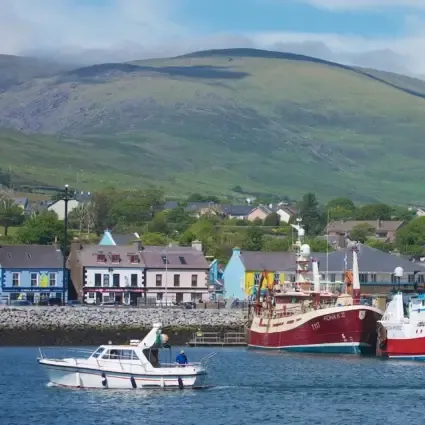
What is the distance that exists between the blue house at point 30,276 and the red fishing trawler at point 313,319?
3129cm

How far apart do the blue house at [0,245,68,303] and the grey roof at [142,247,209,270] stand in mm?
8660

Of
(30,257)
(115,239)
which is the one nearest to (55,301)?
(30,257)

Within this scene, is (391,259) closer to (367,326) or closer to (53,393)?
(367,326)

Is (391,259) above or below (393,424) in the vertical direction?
above

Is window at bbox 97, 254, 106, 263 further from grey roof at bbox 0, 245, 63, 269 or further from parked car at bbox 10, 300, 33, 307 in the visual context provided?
parked car at bbox 10, 300, 33, 307

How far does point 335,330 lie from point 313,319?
1.68m

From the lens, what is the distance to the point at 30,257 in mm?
129625

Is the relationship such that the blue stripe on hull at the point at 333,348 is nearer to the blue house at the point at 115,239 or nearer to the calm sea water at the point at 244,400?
the calm sea water at the point at 244,400

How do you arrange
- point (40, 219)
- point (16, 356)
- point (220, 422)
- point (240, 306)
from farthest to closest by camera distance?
point (40, 219)
point (240, 306)
point (16, 356)
point (220, 422)

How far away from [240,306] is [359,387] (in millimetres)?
56441

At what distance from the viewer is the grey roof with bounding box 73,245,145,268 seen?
5182 inches

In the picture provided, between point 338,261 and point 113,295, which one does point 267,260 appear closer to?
point 338,261

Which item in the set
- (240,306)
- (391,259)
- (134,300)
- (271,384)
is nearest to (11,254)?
(134,300)

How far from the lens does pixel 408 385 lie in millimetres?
70750
